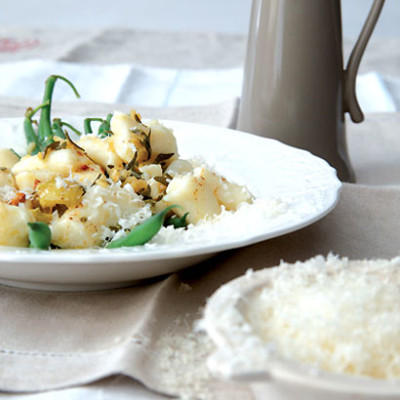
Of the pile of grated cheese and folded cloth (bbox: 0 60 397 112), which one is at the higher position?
the pile of grated cheese

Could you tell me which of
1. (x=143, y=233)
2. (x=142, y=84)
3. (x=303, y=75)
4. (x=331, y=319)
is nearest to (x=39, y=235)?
(x=143, y=233)

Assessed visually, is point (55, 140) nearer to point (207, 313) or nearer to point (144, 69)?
point (207, 313)

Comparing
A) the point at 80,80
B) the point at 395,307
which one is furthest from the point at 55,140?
the point at 80,80

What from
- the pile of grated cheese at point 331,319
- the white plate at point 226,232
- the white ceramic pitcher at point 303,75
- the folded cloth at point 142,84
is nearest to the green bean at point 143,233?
the white plate at point 226,232

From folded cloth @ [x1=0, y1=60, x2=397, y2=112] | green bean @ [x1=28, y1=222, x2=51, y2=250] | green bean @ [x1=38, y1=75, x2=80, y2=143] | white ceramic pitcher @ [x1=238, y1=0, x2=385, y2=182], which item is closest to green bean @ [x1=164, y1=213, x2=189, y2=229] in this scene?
green bean @ [x1=28, y1=222, x2=51, y2=250]

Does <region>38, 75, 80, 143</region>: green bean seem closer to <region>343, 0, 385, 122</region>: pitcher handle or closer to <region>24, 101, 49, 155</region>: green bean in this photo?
<region>24, 101, 49, 155</region>: green bean

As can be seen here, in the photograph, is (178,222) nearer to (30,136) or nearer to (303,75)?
(30,136)
